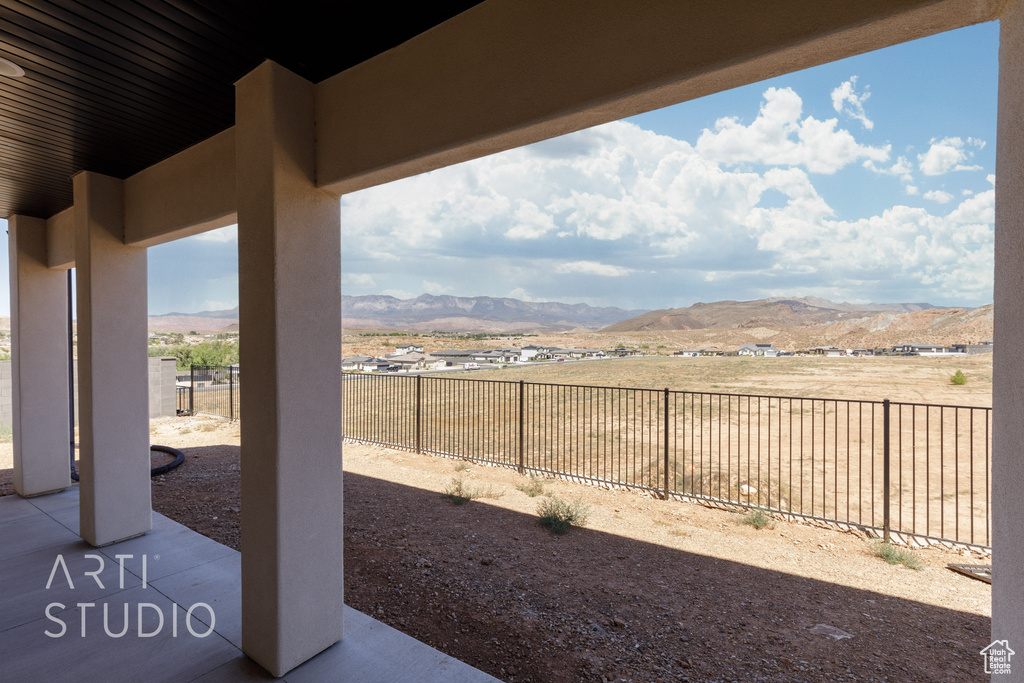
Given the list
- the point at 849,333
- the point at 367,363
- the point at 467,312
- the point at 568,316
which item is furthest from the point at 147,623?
the point at 568,316

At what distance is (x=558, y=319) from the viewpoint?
10931 cm

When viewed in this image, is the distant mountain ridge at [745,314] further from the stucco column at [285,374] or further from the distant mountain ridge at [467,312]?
the stucco column at [285,374]

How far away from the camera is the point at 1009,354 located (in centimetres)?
120

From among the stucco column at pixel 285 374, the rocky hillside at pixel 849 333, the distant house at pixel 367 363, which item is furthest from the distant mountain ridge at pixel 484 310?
the stucco column at pixel 285 374

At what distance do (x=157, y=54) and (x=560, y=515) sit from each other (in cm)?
479

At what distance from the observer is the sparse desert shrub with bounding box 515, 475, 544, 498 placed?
5.99 m

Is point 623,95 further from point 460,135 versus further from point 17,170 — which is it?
point 17,170

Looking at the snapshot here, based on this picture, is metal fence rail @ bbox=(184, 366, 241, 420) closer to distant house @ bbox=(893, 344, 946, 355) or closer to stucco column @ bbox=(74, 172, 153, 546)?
stucco column @ bbox=(74, 172, 153, 546)

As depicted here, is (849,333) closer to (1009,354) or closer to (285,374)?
(1009,354)

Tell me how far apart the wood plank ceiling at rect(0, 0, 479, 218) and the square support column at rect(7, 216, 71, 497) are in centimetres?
249

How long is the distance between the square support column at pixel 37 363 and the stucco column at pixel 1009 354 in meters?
7.60

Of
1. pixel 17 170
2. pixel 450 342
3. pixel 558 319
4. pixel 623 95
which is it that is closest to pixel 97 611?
pixel 17 170

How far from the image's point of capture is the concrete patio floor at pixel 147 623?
96.3 inches

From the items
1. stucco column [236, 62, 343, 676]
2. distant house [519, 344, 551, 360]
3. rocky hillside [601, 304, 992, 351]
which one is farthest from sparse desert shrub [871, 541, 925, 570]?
distant house [519, 344, 551, 360]
